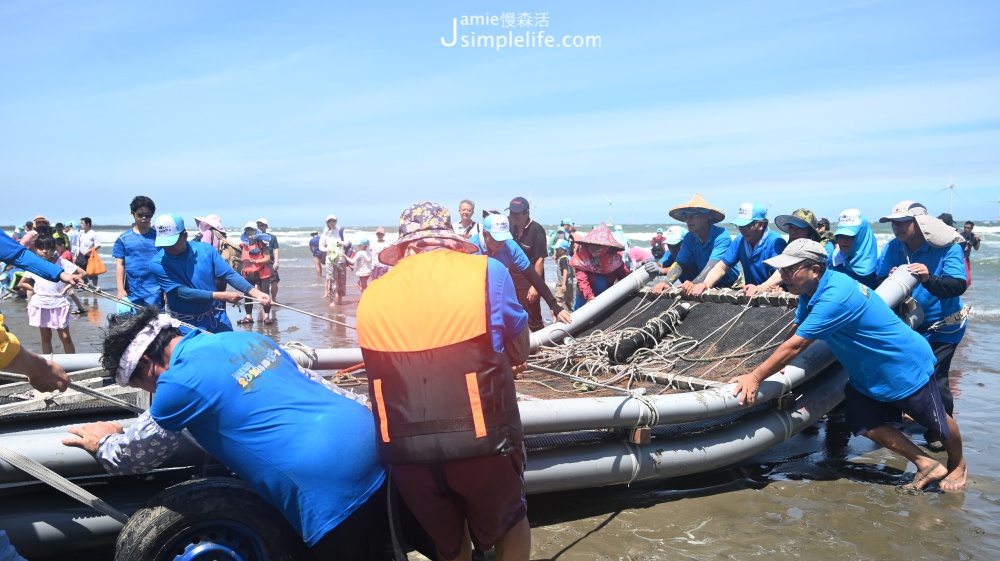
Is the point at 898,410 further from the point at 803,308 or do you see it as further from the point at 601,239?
the point at 601,239

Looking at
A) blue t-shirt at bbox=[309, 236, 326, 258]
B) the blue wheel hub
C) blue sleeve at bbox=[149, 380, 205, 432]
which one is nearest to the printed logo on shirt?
blue sleeve at bbox=[149, 380, 205, 432]

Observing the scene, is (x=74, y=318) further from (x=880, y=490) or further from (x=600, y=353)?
(x=880, y=490)

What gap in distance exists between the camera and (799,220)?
19.7 ft

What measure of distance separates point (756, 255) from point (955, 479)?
2.40m

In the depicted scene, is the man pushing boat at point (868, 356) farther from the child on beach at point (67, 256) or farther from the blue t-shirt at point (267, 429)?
the child on beach at point (67, 256)

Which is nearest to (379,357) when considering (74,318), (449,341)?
(449,341)

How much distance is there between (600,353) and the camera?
591 centimetres

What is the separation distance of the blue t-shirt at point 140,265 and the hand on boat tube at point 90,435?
2921 mm

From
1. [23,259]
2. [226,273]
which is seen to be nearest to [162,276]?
[226,273]

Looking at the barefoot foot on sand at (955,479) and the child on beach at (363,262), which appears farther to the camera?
the child on beach at (363,262)

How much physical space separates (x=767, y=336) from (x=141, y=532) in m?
4.36

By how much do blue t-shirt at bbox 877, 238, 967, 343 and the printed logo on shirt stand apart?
4.37 meters

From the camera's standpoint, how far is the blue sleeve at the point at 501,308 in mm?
2672

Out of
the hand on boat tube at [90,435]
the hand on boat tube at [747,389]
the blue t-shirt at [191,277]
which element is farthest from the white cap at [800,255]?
the blue t-shirt at [191,277]
